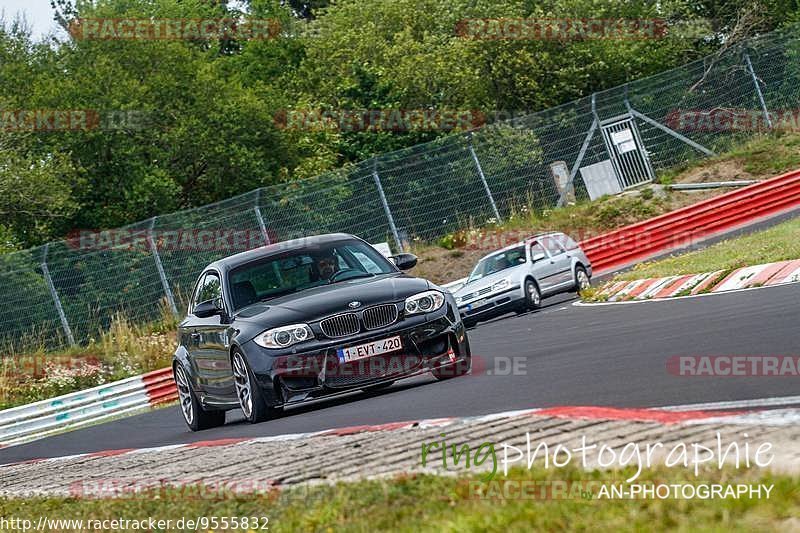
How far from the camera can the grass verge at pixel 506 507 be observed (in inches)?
A: 169

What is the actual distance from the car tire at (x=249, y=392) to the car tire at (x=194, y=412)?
146 centimetres

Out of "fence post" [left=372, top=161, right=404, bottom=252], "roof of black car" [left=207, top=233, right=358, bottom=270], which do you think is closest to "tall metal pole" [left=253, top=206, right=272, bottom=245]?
"fence post" [left=372, top=161, right=404, bottom=252]

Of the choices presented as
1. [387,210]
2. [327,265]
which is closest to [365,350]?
[327,265]

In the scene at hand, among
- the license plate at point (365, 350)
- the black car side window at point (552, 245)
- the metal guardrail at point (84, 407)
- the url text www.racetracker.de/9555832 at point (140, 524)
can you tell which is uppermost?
the url text www.racetracker.de/9555832 at point (140, 524)

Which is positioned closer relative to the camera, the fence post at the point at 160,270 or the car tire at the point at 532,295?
the car tire at the point at 532,295

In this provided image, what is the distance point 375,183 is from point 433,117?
1093cm

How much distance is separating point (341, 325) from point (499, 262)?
575 inches

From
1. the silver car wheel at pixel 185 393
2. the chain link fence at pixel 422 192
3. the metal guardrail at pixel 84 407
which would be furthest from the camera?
the chain link fence at pixel 422 192

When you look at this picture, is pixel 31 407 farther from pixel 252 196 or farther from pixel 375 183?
pixel 375 183

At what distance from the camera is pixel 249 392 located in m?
11.8

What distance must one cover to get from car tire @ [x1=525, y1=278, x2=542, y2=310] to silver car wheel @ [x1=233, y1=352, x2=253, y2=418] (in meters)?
13.0

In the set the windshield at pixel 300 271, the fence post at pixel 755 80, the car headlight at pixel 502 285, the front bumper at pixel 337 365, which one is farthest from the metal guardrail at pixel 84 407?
the fence post at pixel 755 80

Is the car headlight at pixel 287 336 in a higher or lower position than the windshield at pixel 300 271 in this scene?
lower

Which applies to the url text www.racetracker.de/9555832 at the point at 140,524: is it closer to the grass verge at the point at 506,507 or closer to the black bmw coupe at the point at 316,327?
the grass verge at the point at 506,507
